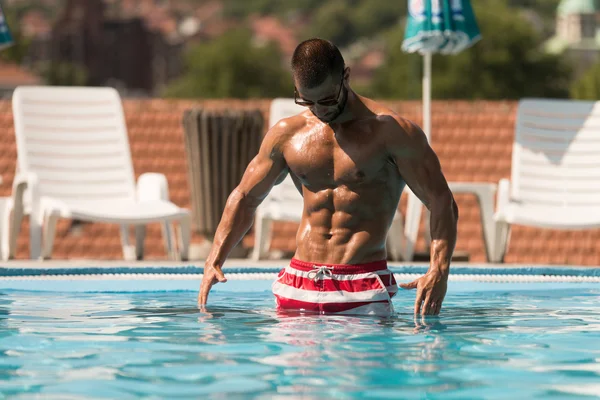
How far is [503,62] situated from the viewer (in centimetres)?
8512

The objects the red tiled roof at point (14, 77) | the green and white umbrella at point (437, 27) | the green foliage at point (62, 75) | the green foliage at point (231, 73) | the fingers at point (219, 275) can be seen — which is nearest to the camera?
the fingers at point (219, 275)

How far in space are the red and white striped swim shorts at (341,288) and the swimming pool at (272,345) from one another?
61mm

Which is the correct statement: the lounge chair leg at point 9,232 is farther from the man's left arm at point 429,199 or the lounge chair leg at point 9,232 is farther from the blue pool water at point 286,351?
the man's left arm at point 429,199

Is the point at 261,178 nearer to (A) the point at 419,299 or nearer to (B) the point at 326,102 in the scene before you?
(B) the point at 326,102

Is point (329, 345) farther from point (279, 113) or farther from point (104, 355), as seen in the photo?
point (279, 113)

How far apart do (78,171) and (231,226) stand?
4.38 metres

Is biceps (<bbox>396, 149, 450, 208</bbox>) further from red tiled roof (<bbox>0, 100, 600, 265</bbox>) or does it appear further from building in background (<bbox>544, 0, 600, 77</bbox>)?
building in background (<bbox>544, 0, 600, 77</bbox>)

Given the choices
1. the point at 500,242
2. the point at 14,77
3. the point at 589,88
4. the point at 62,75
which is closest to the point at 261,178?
the point at 500,242

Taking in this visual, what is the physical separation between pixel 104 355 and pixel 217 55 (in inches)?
3731

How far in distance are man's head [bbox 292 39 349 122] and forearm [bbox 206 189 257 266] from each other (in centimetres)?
55

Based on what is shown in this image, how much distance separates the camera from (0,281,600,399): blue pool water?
10.1 feet

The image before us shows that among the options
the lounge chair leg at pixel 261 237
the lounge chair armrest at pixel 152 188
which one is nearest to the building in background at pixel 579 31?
the lounge chair armrest at pixel 152 188

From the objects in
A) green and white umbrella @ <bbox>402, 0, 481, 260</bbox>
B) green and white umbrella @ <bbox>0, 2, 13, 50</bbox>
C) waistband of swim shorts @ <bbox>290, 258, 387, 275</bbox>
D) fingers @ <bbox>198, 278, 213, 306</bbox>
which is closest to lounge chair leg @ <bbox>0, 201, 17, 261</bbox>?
green and white umbrella @ <bbox>0, 2, 13, 50</bbox>

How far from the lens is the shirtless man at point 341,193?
4.19m
